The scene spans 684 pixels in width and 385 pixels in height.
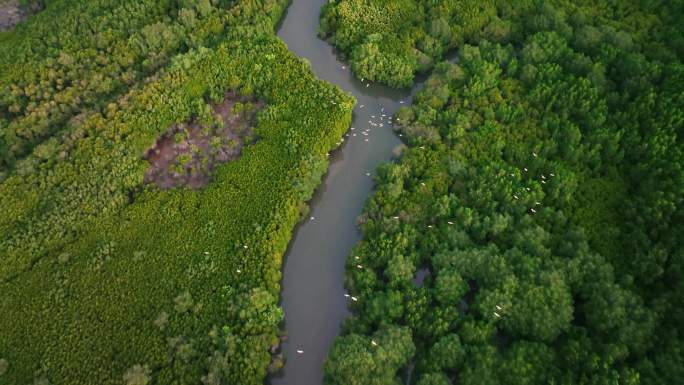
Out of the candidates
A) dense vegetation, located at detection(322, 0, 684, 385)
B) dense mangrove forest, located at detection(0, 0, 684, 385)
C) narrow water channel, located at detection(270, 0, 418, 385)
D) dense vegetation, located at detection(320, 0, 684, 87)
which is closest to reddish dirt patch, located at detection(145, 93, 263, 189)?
dense mangrove forest, located at detection(0, 0, 684, 385)

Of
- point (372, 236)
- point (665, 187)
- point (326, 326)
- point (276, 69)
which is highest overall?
point (665, 187)

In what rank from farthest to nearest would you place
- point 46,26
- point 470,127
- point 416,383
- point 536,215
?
point 46,26
point 470,127
point 536,215
point 416,383

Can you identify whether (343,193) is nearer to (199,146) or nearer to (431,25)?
(199,146)

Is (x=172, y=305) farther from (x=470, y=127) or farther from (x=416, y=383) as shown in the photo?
(x=470, y=127)

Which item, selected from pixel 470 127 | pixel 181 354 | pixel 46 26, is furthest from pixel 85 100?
pixel 470 127

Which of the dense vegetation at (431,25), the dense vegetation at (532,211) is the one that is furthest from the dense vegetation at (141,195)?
the dense vegetation at (532,211)

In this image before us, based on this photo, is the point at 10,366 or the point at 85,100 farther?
the point at 85,100
